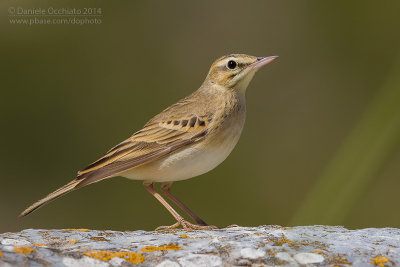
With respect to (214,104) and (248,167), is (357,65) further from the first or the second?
(214,104)

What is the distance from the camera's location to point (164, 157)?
24.2 feet

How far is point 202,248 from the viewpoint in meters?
5.00

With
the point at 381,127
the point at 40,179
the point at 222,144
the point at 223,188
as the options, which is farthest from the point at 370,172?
the point at 40,179

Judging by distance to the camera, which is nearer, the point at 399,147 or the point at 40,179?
the point at 40,179

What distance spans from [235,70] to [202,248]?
369 cm

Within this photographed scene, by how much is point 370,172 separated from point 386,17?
612 cm

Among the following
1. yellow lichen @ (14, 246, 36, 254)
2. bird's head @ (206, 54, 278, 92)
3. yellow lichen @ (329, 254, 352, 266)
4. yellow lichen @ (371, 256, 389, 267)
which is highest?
bird's head @ (206, 54, 278, 92)

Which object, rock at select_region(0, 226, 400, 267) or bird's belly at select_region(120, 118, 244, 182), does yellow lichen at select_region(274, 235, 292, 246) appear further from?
bird's belly at select_region(120, 118, 244, 182)

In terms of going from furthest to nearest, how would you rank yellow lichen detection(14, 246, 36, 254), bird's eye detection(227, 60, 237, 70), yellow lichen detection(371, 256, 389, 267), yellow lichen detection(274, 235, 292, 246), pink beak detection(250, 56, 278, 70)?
1. bird's eye detection(227, 60, 237, 70)
2. pink beak detection(250, 56, 278, 70)
3. yellow lichen detection(274, 235, 292, 246)
4. yellow lichen detection(371, 256, 389, 267)
5. yellow lichen detection(14, 246, 36, 254)

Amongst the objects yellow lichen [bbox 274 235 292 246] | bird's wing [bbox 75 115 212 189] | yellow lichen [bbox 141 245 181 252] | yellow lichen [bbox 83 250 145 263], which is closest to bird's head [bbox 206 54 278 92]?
bird's wing [bbox 75 115 212 189]

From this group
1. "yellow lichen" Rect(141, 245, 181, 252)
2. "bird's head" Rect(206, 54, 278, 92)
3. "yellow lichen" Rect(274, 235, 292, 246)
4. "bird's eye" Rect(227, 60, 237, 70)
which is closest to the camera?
"yellow lichen" Rect(141, 245, 181, 252)

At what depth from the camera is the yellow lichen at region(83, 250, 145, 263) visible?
4645 mm

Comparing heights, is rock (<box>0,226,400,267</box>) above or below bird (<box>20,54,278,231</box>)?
below

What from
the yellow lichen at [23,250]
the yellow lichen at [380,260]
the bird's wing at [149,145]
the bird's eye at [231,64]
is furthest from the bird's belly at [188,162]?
the yellow lichen at [23,250]
